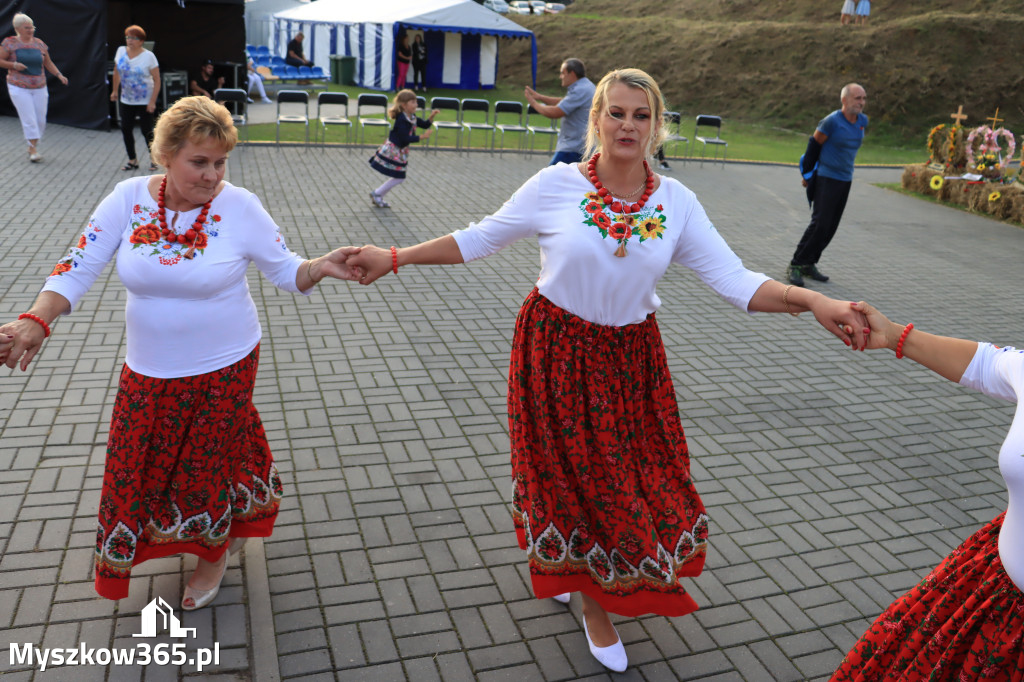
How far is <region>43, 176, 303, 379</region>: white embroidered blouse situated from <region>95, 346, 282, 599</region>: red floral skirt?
9 centimetres

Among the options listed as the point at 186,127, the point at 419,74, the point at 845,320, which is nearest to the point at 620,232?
the point at 845,320

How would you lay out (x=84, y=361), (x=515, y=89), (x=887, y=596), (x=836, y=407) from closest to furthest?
(x=887, y=596)
(x=84, y=361)
(x=836, y=407)
(x=515, y=89)

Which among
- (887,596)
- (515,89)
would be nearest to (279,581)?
(887,596)

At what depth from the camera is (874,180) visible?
17.9 meters

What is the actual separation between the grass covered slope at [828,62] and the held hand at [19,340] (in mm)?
26836

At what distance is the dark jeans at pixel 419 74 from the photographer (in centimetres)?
2761

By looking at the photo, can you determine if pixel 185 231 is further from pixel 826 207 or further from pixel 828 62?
pixel 828 62

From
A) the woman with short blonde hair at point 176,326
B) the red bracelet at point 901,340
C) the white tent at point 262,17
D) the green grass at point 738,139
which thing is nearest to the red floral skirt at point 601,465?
the red bracelet at point 901,340

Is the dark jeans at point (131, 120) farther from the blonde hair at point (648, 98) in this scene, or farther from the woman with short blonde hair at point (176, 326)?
the blonde hair at point (648, 98)

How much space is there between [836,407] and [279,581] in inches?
164

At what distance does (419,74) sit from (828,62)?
14365 mm

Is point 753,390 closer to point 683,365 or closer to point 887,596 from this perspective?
point 683,365

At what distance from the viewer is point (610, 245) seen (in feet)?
9.86

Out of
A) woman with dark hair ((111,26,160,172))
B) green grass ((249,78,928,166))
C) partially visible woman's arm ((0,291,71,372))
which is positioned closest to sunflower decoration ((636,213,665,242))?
partially visible woman's arm ((0,291,71,372))
